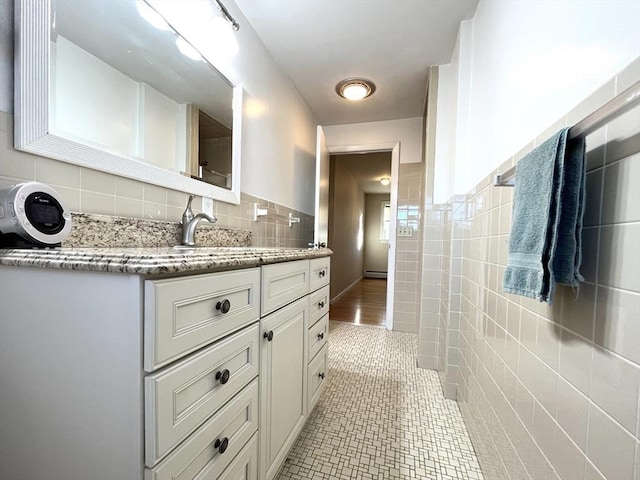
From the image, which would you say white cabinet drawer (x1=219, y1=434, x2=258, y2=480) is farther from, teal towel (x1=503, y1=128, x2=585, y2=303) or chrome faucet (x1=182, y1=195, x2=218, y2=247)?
teal towel (x1=503, y1=128, x2=585, y2=303)

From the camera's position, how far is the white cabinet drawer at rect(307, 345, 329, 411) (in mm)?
1308

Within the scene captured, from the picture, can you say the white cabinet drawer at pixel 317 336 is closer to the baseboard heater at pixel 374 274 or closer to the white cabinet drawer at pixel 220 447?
the white cabinet drawer at pixel 220 447

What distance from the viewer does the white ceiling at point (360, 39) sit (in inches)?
61.6

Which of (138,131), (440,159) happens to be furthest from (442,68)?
(138,131)

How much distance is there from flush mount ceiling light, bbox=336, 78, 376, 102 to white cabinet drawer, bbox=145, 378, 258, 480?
233 centimetres

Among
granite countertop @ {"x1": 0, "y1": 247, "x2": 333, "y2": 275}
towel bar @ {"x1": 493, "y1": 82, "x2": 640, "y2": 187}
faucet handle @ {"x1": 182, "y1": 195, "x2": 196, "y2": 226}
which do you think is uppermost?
towel bar @ {"x1": 493, "y1": 82, "x2": 640, "y2": 187}

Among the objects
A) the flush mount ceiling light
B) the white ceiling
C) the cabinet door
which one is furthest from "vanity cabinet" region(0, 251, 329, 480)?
the flush mount ceiling light

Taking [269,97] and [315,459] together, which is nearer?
[315,459]

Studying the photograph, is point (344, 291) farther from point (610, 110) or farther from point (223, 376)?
point (610, 110)

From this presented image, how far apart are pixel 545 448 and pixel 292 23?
2.26 metres

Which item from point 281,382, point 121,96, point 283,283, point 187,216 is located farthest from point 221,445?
point 121,96

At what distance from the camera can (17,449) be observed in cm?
61

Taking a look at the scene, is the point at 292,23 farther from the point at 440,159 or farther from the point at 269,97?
the point at 440,159

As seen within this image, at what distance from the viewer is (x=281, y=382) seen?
3.30 feet
